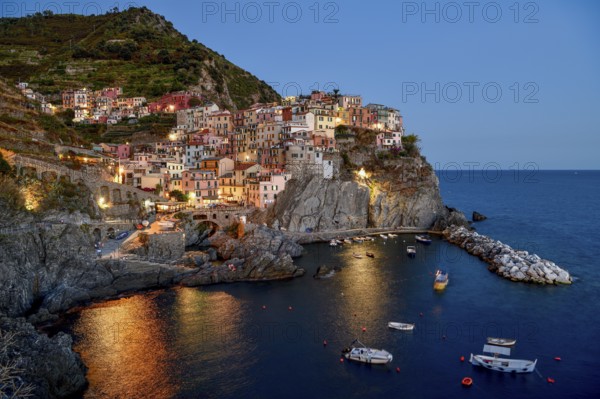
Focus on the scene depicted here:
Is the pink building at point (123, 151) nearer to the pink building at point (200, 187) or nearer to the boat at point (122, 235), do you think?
the pink building at point (200, 187)

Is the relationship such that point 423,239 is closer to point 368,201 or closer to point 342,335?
point 368,201

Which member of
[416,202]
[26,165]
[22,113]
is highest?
[22,113]

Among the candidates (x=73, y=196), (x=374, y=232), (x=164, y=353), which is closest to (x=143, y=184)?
(x=73, y=196)

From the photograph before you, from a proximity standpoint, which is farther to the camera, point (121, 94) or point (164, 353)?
point (121, 94)

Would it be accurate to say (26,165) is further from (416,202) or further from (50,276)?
(416,202)

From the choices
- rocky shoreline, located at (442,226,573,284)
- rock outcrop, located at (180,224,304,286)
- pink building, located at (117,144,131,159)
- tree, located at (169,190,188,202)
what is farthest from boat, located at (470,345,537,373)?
pink building, located at (117,144,131,159)

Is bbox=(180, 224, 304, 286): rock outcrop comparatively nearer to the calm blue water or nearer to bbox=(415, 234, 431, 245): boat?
the calm blue water

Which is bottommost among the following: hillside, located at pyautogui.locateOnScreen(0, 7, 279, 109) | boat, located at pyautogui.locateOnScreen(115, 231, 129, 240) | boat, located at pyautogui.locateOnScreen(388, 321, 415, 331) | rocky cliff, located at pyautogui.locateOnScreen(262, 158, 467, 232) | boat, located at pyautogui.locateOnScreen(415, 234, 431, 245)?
boat, located at pyautogui.locateOnScreen(388, 321, 415, 331)
